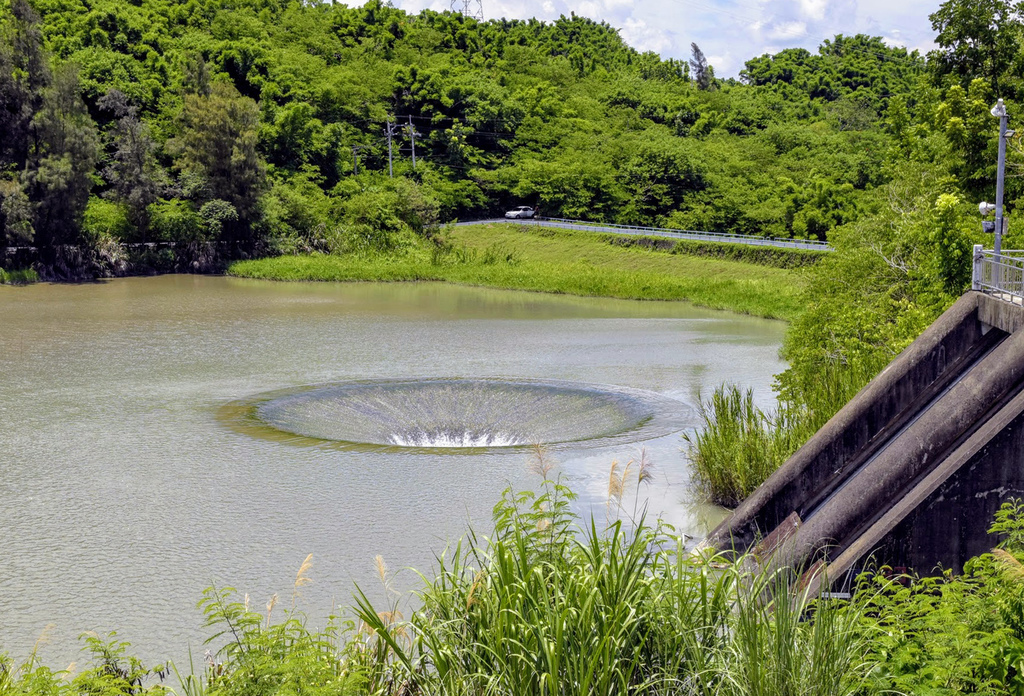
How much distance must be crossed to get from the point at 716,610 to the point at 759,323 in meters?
27.6

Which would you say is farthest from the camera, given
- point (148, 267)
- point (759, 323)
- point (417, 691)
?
point (148, 267)

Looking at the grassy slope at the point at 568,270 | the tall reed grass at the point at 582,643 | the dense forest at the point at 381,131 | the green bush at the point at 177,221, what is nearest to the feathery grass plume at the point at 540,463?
the tall reed grass at the point at 582,643

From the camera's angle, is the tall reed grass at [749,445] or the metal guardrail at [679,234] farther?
the metal guardrail at [679,234]

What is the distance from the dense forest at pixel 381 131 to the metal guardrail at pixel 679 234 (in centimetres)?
247

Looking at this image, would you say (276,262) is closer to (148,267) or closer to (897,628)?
(148,267)

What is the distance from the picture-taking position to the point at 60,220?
44.2 metres

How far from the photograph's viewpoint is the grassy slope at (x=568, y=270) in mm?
38531

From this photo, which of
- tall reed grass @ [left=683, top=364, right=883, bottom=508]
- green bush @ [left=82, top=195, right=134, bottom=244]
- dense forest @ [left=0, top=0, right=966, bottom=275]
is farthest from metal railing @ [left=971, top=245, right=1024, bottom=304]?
green bush @ [left=82, top=195, right=134, bottom=244]

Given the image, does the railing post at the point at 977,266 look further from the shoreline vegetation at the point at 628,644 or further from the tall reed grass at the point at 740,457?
the shoreline vegetation at the point at 628,644

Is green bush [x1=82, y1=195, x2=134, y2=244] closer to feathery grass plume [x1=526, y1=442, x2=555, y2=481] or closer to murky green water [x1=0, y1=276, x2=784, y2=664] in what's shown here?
murky green water [x1=0, y1=276, x2=784, y2=664]

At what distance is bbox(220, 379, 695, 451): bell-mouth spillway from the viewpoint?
17.6 m

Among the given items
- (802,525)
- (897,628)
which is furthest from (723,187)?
(897,628)

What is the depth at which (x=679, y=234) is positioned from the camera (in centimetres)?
5062

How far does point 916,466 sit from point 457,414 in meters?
10.7
